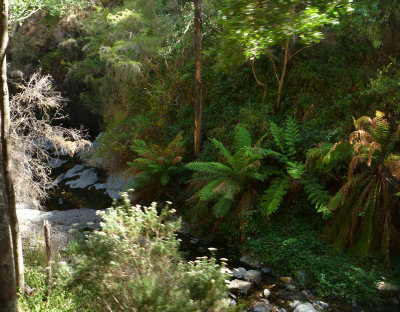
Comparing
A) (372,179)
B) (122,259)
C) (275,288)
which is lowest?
(275,288)

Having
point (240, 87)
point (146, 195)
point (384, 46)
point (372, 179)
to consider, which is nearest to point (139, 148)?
point (146, 195)

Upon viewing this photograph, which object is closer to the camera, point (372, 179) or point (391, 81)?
point (372, 179)

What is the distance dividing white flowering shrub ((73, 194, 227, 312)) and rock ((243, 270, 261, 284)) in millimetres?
2243

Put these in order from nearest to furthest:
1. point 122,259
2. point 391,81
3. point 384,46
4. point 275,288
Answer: point 122,259 → point 275,288 → point 391,81 → point 384,46

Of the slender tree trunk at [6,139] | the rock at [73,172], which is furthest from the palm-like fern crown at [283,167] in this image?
the rock at [73,172]

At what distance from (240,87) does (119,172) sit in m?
4.91

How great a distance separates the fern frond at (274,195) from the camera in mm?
5578

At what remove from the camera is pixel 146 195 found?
8.54m

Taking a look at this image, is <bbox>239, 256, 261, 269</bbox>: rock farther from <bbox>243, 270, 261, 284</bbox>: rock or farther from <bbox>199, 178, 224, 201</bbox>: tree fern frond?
<bbox>199, 178, 224, 201</bbox>: tree fern frond

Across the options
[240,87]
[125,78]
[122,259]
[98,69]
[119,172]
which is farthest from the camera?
[98,69]

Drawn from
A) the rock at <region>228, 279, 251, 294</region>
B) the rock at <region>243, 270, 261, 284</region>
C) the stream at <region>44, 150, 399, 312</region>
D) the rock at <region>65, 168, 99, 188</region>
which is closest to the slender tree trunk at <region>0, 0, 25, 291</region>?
the stream at <region>44, 150, 399, 312</region>

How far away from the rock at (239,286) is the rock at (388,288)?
6.23 feet

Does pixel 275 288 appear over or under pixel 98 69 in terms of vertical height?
under

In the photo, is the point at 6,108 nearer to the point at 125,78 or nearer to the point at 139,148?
the point at 139,148
